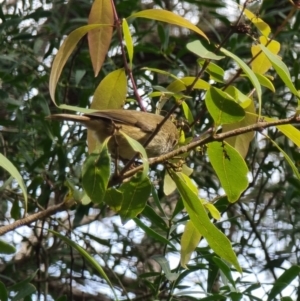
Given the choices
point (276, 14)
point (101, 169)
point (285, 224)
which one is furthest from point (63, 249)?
point (101, 169)

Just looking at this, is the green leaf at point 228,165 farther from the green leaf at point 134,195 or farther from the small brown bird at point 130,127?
the small brown bird at point 130,127

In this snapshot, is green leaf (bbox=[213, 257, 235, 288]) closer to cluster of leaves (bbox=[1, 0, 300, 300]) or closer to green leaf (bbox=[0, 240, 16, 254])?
cluster of leaves (bbox=[1, 0, 300, 300])

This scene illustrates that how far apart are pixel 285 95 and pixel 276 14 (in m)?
0.43

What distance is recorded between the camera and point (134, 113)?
2299 millimetres

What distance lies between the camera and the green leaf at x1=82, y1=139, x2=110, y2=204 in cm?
129

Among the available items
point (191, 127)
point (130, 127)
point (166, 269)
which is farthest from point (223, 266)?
point (130, 127)

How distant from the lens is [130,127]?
2236mm

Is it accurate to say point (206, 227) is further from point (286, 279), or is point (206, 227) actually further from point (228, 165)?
point (286, 279)

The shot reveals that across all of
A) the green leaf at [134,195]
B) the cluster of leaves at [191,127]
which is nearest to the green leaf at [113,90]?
the cluster of leaves at [191,127]

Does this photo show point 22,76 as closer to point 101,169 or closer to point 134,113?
point 134,113

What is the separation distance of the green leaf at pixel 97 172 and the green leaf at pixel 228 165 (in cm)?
25

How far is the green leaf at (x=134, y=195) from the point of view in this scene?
140 cm

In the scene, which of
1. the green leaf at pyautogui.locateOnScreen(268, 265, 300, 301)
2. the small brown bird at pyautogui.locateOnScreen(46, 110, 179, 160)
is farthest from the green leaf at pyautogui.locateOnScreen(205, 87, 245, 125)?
the green leaf at pyautogui.locateOnScreen(268, 265, 300, 301)

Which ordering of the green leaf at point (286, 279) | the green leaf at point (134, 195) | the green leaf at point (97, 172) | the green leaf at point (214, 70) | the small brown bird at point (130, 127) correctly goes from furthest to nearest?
the green leaf at point (286, 279) → the small brown bird at point (130, 127) → the green leaf at point (214, 70) → the green leaf at point (134, 195) → the green leaf at point (97, 172)
